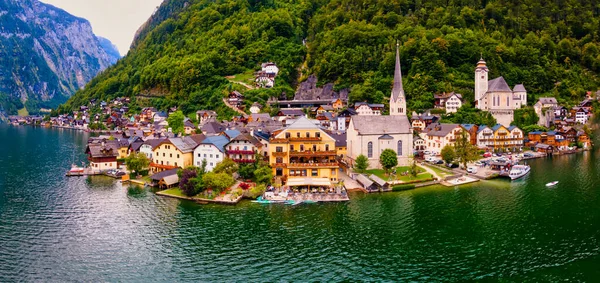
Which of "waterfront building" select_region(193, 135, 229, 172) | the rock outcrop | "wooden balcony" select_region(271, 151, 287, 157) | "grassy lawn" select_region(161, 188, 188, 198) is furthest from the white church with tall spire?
the rock outcrop

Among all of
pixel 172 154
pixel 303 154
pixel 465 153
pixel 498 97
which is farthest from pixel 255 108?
pixel 303 154

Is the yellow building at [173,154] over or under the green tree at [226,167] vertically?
over

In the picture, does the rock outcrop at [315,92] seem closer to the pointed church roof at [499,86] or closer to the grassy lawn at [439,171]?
the pointed church roof at [499,86]

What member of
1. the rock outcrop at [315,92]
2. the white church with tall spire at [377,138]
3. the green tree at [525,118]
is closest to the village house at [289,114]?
the rock outcrop at [315,92]

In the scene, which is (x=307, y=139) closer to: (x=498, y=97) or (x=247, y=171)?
(x=247, y=171)

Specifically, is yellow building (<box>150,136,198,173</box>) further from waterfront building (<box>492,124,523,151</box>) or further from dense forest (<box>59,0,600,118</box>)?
dense forest (<box>59,0,600,118</box>)

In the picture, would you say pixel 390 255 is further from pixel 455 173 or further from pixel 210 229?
pixel 455 173
